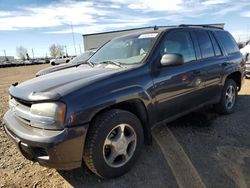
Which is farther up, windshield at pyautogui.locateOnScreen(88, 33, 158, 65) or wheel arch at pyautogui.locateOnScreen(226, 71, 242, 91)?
windshield at pyautogui.locateOnScreen(88, 33, 158, 65)

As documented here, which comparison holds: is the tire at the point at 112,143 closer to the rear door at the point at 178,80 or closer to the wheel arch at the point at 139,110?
the wheel arch at the point at 139,110

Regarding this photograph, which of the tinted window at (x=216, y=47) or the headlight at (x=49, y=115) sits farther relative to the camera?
the tinted window at (x=216, y=47)

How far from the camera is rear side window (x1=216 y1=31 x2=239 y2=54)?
205 inches

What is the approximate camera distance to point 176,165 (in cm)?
336

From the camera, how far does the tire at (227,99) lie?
16.9 feet

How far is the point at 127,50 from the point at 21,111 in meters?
1.83

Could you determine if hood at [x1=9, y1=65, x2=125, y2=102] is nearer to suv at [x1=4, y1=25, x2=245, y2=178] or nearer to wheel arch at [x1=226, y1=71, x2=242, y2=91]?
suv at [x1=4, y1=25, x2=245, y2=178]

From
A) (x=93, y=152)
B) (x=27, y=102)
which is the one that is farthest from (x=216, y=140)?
(x=27, y=102)

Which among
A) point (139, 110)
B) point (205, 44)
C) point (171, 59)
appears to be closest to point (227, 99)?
point (205, 44)

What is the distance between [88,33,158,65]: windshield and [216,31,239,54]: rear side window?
195cm

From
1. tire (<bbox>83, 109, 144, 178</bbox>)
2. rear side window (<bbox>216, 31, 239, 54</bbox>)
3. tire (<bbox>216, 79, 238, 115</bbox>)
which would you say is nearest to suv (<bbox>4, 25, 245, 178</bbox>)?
tire (<bbox>83, 109, 144, 178</bbox>)

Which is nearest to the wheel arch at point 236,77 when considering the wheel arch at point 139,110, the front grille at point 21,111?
the wheel arch at point 139,110

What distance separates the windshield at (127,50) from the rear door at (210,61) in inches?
41.7

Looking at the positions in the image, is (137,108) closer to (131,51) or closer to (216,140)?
(131,51)
